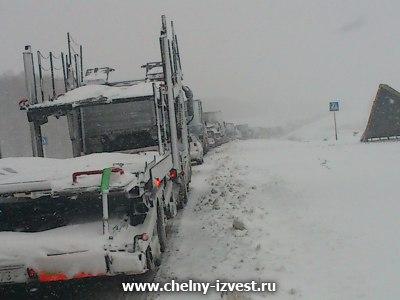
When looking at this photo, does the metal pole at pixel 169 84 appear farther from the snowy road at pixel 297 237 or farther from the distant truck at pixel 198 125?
the distant truck at pixel 198 125

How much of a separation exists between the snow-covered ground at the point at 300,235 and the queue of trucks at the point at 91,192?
0.82 metres

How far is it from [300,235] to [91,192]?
341cm

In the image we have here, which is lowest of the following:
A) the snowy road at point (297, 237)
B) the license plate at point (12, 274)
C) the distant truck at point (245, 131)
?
the distant truck at point (245, 131)

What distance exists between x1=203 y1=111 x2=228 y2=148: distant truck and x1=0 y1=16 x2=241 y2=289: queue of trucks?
815 inches

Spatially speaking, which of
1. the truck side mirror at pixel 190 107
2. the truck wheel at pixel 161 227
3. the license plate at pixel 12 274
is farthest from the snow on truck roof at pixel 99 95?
the license plate at pixel 12 274

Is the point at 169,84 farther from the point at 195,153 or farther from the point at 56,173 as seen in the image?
the point at 195,153

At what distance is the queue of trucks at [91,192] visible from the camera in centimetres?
464

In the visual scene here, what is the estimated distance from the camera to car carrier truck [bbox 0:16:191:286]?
15.2 ft

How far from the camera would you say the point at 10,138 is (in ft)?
215

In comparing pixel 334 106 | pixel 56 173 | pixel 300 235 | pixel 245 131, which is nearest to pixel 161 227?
pixel 56 173

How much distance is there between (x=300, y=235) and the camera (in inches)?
263

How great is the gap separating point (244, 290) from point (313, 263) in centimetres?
103

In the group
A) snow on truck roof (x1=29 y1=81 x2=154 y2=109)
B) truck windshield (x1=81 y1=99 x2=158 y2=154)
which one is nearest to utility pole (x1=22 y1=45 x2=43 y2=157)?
snow on truck roof (x1=29 y1=81 x2=154 y2=109)

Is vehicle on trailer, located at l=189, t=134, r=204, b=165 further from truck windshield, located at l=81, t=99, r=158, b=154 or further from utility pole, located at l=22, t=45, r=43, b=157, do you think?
utility pole, located at l=22, t=45, r=43, b=157
